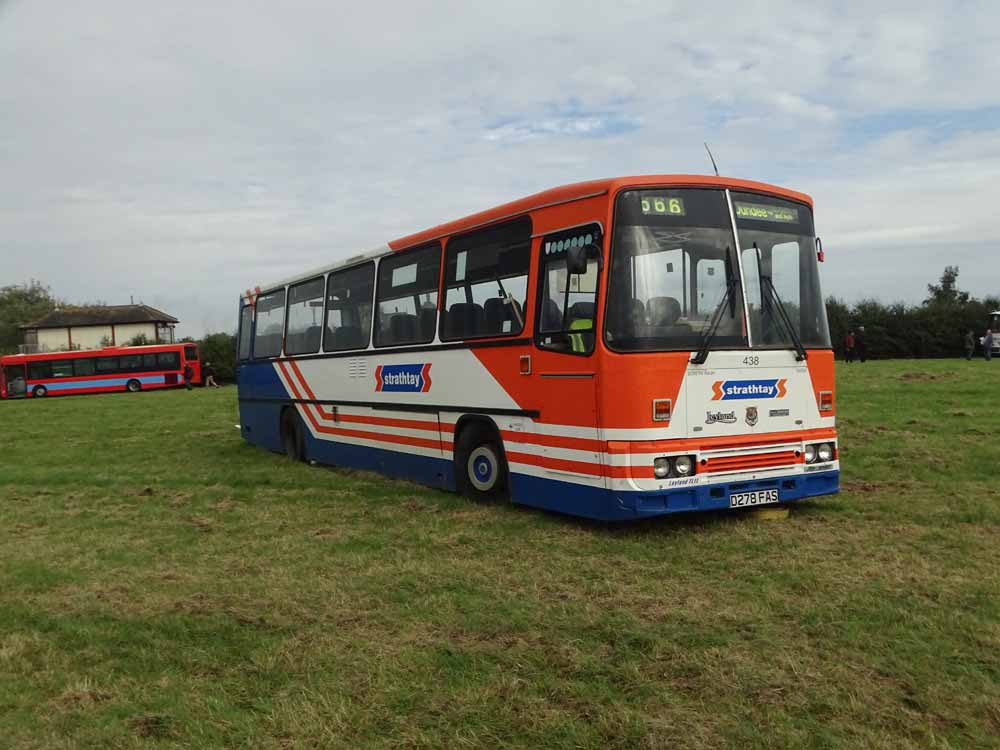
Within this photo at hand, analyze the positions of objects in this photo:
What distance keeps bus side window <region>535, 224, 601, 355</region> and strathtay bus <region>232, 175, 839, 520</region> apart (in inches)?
0.7

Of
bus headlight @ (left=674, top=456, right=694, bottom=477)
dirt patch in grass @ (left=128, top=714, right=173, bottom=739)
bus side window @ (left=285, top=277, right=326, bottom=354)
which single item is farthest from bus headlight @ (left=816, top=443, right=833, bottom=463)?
bus side window @ (left=285, top=277, right=326, bottom=354)

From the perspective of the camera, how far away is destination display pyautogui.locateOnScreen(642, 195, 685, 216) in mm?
7461

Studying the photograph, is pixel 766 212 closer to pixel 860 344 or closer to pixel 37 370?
pixel 860 344

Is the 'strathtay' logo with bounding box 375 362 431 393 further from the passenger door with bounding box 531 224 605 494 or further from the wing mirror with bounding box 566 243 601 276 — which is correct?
the wing mirror with bounding box 566 243 601 276

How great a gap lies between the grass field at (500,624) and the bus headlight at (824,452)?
517 millimetres

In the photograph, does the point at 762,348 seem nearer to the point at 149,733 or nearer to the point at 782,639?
the point at 782,639

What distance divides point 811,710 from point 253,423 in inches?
536

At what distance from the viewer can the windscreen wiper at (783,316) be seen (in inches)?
310

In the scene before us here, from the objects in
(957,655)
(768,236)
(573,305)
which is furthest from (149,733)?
(768,236)

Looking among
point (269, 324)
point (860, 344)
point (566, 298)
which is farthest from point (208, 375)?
point (566, 298)

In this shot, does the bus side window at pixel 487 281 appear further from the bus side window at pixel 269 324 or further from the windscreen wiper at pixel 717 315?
the bus side window at pixel 269 324

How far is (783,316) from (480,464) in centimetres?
337

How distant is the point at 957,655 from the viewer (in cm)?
446

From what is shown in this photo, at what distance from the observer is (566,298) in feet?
25.7
